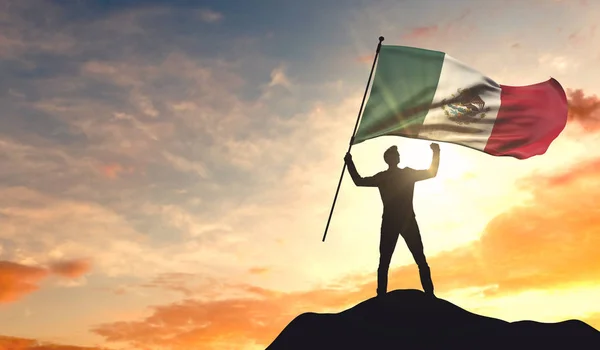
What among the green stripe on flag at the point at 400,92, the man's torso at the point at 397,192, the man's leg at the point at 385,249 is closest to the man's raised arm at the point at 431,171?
the man's torso at the point at 397,192

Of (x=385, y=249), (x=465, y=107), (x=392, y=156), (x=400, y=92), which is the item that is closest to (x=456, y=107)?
(x=465, y=107)

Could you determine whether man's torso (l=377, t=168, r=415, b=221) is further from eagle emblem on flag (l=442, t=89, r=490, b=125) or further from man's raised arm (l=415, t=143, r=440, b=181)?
eagle emblem on flag (l=442, t=89, r=490, b=125)

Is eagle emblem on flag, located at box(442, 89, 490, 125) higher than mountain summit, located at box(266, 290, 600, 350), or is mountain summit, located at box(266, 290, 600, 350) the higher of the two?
eagle emblem on flag, located at box(442, 89, 490, 125)

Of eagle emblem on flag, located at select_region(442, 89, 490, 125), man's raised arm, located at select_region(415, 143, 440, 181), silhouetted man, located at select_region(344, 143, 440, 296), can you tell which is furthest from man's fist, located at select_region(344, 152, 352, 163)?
eagle emblem on flag, located at select_region(442, 89, 490, 125)

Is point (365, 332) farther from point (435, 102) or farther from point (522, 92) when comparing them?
point (522, 92)

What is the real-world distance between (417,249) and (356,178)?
2108 millimetres

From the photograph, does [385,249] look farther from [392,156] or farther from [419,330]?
[392,156]

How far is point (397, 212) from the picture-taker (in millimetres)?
14031

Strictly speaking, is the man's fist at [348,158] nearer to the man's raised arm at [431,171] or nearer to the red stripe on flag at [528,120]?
the man's raised arm at [431,171]

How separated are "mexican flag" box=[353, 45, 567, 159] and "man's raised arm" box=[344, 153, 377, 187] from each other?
1.68ft

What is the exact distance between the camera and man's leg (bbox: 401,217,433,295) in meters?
14.1

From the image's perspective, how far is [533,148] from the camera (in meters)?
15.0

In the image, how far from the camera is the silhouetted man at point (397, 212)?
14.0 metres

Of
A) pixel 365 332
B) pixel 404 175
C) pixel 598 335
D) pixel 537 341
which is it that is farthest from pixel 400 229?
pixel 598 335
